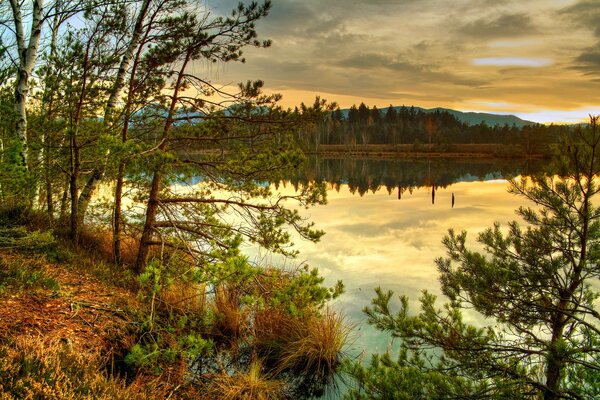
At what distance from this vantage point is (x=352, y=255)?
1612 centimetres

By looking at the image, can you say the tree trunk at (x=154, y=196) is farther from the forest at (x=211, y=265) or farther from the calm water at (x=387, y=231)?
the calm water at (x=387, y=231)

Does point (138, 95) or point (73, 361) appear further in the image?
point (138, 95)

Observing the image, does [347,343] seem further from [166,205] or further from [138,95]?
[138,95]

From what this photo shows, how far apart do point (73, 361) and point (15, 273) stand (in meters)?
2.63

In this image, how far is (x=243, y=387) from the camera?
19.5ft

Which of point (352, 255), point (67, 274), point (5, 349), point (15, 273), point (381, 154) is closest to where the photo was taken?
point (5, 349)

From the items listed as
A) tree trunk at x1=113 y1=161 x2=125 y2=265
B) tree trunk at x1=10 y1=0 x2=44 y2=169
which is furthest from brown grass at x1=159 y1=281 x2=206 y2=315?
tree trunk at x1=10 y1=0 x2=44 y2=169

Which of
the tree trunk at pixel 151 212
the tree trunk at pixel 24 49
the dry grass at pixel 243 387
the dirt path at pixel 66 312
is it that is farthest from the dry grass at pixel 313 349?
the tree trunk at pixel 24 49

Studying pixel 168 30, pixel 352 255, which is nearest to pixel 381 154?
pixel 352 255

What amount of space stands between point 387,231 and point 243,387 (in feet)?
53.7

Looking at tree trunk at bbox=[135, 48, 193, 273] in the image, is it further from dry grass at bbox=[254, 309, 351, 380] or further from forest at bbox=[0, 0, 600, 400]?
dry grass at bbox=[254, 309, 351, 380]

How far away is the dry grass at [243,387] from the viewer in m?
5.77

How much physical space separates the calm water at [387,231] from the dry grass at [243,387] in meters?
2.34

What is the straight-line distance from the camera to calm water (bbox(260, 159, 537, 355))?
12037 mm
